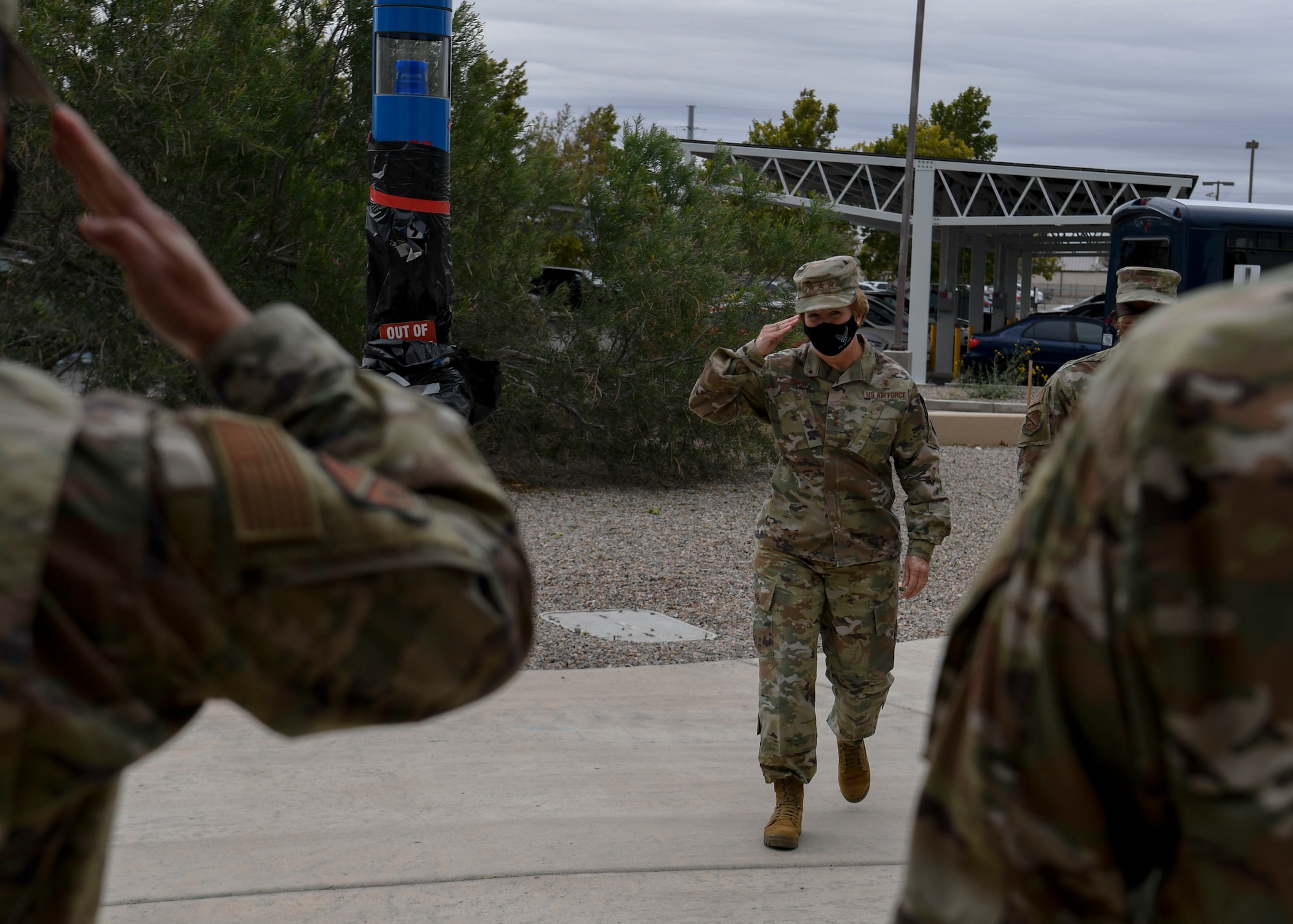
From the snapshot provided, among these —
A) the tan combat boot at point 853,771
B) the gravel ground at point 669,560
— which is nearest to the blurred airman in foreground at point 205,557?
the tan combat boot at point 853,771

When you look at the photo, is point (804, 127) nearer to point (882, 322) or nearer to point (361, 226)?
point (882, 322)

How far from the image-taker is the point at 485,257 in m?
10.6

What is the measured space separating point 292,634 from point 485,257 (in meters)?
9.78

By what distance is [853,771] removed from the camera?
4.95m

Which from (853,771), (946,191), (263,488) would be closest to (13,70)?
(263,488)

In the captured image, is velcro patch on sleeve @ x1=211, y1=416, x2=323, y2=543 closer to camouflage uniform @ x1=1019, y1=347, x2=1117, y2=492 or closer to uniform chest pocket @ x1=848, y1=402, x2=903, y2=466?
uniform chest pocket @ x1=848, y1=402, x2=903, y2=466

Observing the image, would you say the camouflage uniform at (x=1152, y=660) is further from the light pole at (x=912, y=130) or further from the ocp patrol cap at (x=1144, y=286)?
the light pole at (x=912, y=130)

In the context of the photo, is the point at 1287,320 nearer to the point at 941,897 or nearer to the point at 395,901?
the point at 941,897

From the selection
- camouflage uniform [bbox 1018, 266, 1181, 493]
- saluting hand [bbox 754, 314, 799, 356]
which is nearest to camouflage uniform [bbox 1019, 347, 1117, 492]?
camouflage uniform [bbox 1018, 266, 1181, 493]

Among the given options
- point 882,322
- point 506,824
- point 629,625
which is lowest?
point 629,625

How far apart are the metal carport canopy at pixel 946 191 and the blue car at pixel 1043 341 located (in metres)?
1.03

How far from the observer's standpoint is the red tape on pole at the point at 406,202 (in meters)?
4.75

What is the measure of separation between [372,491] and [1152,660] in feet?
2.02

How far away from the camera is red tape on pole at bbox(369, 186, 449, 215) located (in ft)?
15.6
